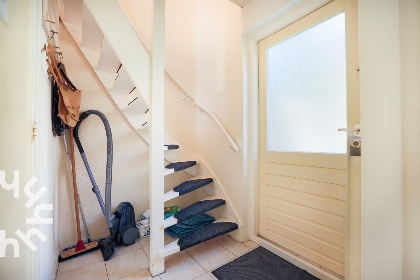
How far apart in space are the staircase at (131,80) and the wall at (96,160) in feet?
0.56

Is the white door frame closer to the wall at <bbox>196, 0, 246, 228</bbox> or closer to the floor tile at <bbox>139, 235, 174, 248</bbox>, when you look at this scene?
the wall at <bbox>196, 0, 246, 228</bbox>

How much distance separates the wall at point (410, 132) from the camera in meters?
0.47

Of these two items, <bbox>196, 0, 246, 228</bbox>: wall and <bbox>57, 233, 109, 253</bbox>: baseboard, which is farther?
<bbox>196, 0, 246, 228</bbox>: wall

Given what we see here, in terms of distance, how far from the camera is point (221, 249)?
6.34ft

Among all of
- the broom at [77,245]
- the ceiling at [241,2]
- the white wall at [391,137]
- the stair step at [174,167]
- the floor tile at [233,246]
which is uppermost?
the ceiling at [241,2]

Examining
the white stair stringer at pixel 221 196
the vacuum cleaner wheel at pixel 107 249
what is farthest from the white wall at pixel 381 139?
the vacuum cleaner wheel at pixel 107 249

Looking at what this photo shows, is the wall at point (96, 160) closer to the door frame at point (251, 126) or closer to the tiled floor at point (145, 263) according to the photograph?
the tiled floor at point (145, 263)

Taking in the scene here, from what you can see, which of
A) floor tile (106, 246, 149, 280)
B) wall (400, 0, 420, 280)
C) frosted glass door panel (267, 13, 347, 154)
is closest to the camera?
wall (400, 0, 420, 280)

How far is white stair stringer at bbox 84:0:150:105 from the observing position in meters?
1.33

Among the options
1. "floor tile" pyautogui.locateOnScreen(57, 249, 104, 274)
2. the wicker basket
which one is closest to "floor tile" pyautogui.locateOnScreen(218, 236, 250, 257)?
the wicker basket

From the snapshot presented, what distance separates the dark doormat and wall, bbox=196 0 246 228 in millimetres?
450

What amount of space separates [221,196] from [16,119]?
197 centimetres

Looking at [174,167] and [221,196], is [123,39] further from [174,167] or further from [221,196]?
[221,196]

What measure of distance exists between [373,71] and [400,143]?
0.23 m
